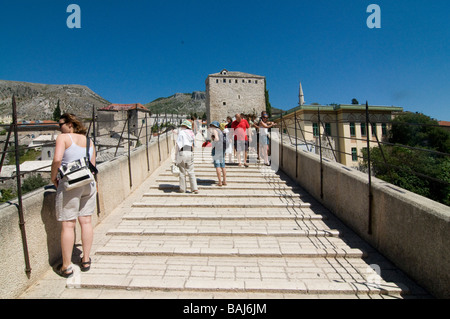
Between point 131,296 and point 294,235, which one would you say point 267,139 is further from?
point 131,296

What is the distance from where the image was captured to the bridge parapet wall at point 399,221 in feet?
9.43

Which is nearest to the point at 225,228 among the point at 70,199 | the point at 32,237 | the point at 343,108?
the point at 70,199

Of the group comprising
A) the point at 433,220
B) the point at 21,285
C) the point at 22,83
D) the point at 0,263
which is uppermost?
the point at 22,83

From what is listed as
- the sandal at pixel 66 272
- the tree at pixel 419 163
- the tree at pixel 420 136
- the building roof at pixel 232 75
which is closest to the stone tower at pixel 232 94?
the building roof at pixel 232 75

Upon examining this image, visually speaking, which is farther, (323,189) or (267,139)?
(267,139)

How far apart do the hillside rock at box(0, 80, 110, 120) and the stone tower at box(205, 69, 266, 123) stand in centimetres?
7018

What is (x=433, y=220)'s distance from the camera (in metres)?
2.94

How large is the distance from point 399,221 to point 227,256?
2.18m

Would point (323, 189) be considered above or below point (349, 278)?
above

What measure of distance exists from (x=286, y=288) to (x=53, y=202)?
300 cm

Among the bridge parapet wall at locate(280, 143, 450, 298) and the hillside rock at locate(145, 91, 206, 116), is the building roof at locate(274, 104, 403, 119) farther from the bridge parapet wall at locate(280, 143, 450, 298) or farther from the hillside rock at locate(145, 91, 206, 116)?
the hillside rock at locate(145, 91, 206, 116)

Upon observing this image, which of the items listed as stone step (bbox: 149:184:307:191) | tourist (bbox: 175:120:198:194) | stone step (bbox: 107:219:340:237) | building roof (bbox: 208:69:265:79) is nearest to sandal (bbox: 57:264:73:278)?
stone step (bbox: 107:219:340:237)

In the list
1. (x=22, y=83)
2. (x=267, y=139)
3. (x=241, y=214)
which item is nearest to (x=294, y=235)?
(x=241, y=214)

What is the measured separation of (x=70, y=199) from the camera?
3.40m
